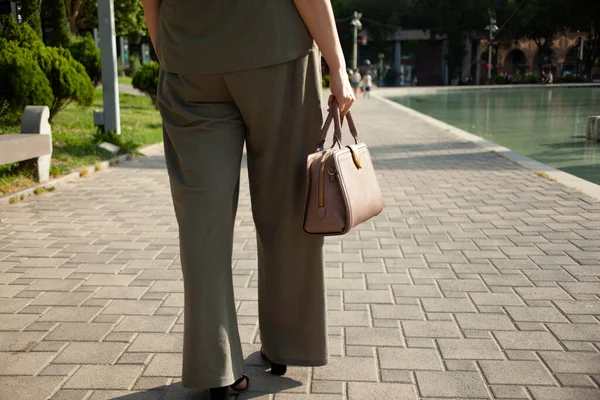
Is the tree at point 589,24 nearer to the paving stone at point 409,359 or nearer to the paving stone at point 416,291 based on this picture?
the paving stone at point 416,291

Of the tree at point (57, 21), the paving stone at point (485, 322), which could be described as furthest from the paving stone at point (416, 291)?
the tree at point (57, 21)

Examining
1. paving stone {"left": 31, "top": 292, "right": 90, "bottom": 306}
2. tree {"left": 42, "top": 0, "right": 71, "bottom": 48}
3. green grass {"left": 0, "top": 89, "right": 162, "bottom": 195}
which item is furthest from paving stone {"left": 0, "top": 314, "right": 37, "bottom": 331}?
tree {"left": 42, "top": 0, "right": 71, "bottom": 48}

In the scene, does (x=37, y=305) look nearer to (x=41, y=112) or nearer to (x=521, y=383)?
(x=521, y=383)

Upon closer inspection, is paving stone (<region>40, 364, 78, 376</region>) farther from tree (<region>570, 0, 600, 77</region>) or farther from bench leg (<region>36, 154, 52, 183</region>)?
tree (<region>570, 0, 600, 77</region>)

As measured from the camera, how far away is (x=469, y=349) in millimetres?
2783

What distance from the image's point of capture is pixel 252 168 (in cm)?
232

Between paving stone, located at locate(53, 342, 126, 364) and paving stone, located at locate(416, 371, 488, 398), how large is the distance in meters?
1.24

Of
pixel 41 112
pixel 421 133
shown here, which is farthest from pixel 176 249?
pixel 421 133

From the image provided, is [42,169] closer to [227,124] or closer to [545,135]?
[227,124]

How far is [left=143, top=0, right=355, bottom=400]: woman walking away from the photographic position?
2092mm

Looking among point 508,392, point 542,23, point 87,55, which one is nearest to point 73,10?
point 87,55

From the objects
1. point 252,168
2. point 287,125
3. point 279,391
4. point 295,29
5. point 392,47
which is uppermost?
point 392,47

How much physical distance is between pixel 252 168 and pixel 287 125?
20 centimetres

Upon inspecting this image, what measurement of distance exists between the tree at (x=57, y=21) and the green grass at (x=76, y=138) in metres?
3.65
